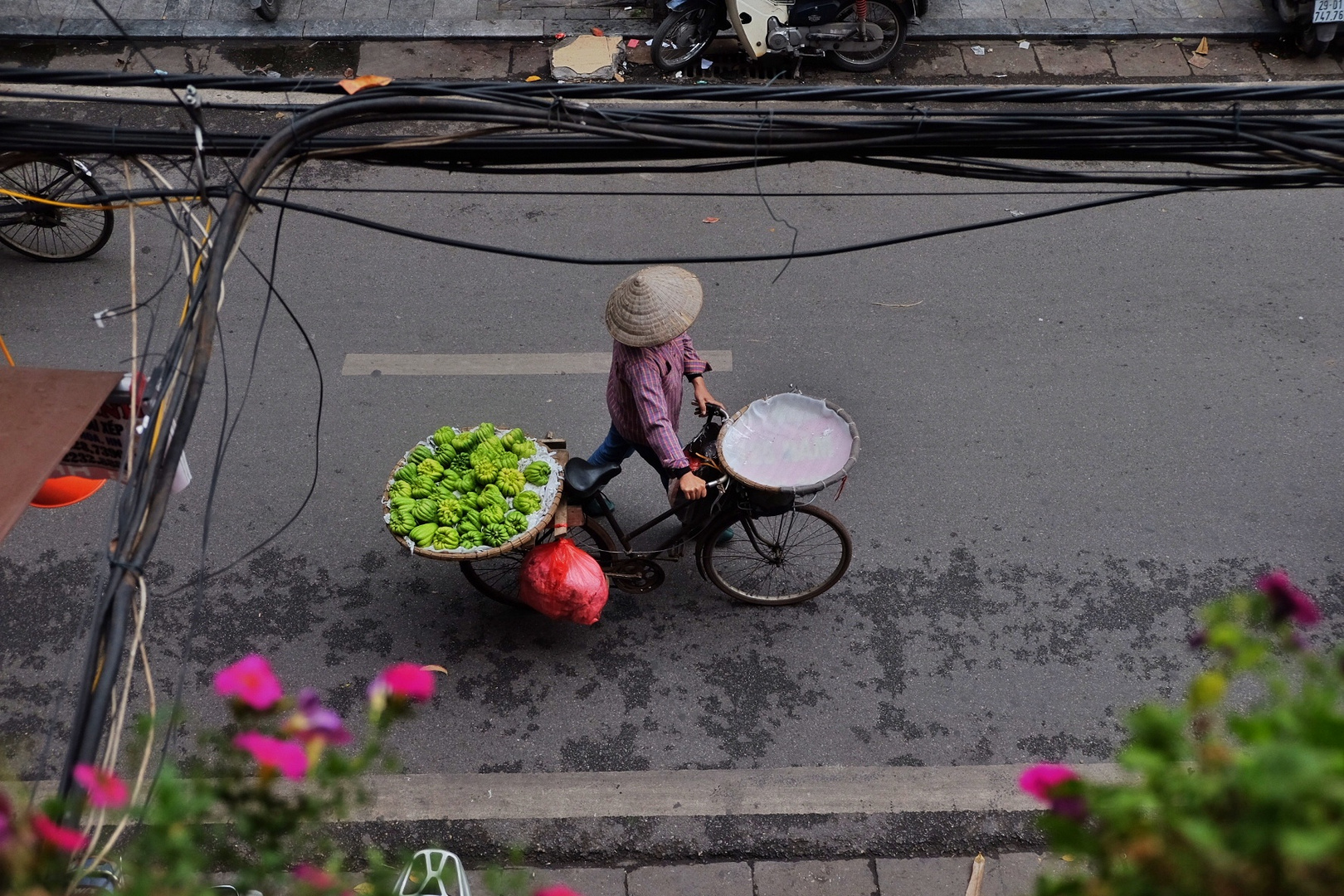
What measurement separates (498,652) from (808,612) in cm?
147

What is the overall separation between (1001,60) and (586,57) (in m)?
3.30

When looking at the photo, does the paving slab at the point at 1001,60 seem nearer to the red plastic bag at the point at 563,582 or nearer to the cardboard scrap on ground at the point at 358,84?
the red plastic bag at the point at 563,582

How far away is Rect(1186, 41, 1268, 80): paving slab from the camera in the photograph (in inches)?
319

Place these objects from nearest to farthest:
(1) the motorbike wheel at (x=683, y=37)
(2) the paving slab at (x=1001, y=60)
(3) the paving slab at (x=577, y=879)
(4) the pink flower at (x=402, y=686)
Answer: (4) the pink flower at (x=402, y=686) → (3) the paving slab at (x=577, y=879) → (1) the motorbike wheel at (x=683, y=37) → (2) the paving slab at (x=1001, y=60)

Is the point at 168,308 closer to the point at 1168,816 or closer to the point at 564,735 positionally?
the point at 564,735

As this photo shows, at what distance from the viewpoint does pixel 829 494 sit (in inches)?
213

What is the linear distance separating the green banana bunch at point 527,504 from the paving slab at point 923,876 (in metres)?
1.57

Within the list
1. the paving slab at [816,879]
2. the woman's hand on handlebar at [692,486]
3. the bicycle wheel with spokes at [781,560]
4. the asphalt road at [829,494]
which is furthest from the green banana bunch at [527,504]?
the paving slab at [816,879]

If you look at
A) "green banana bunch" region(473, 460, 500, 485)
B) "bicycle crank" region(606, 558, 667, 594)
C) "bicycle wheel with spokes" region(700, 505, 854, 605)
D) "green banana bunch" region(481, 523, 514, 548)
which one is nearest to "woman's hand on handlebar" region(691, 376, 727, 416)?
"bicycle wheel with spokes" region(700, 505, 854, 605)

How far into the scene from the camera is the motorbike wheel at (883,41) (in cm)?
788

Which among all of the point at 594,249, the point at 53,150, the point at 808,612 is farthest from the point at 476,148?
the point at 594,249

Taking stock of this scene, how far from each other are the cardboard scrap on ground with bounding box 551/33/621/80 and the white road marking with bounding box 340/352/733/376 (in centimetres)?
286

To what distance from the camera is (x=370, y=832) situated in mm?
4211

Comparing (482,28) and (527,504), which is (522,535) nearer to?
(527,504)
